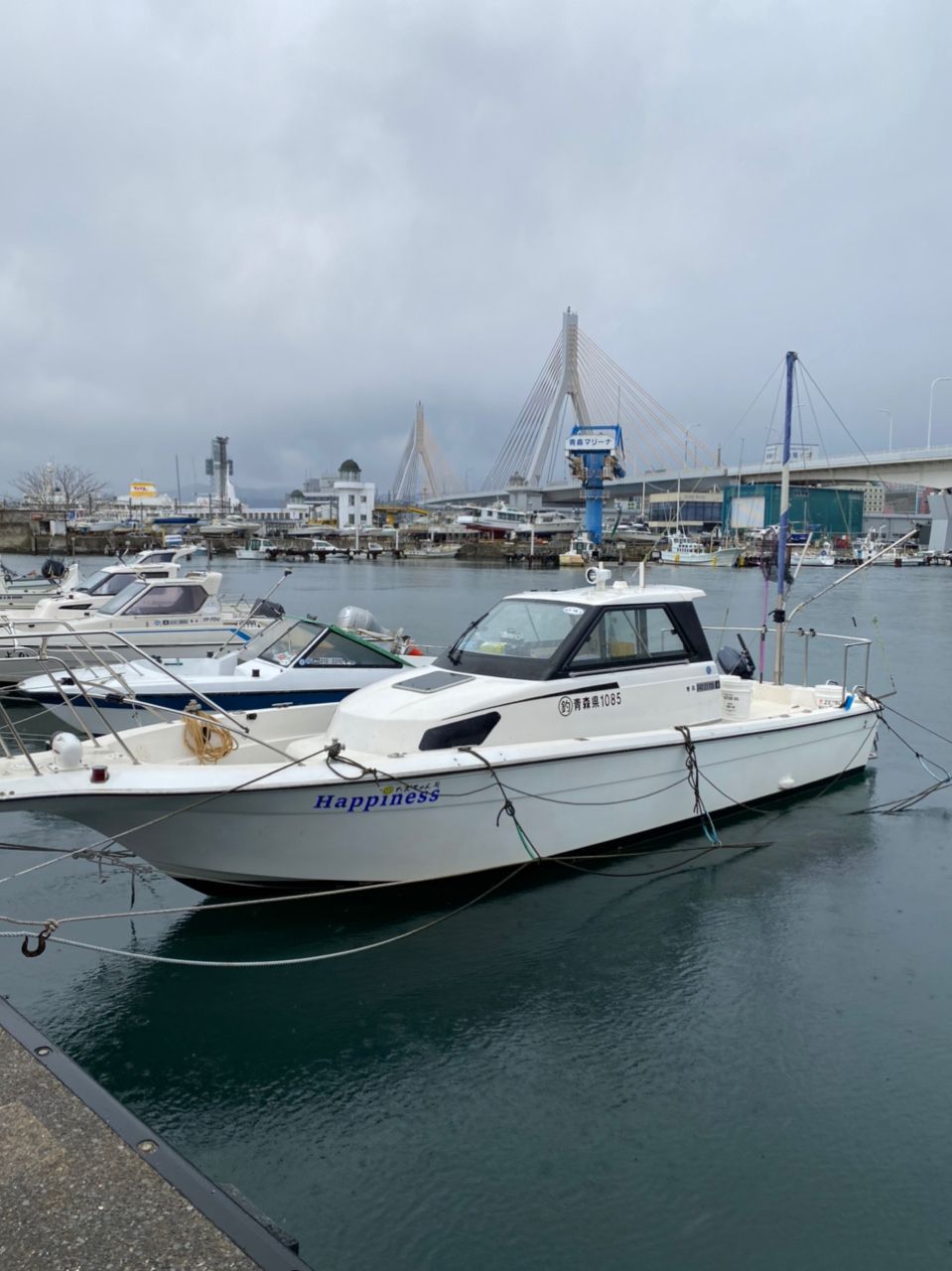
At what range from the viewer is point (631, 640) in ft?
30.5

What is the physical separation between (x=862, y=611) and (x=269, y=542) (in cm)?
7595

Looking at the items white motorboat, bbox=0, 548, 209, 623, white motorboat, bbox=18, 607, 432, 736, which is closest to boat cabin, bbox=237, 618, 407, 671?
white motorboat, bbox=18, 607, 432, 736

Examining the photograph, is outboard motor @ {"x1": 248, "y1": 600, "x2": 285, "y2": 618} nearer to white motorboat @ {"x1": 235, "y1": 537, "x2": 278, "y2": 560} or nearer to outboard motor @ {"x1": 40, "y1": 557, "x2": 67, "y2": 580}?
outboard motor @ {"x1": 40, "y1": 557, "x2": 67, "y2": 580}

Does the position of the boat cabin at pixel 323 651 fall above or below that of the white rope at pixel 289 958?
above

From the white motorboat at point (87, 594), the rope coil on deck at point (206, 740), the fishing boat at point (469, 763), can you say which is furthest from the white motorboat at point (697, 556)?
the rope coil on deck at point (206, 740)

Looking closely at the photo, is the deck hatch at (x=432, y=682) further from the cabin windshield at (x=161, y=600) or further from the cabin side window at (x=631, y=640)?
the cabin windshield at (x=161, y=600)

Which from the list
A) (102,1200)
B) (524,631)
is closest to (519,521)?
(524,631)

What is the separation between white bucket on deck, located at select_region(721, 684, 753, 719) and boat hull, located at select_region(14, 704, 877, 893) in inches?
30.2

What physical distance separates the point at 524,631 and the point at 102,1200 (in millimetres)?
6340

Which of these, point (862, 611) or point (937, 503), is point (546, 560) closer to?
point (937, 503)

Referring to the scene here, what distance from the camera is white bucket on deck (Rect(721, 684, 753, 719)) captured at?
10.1 meters

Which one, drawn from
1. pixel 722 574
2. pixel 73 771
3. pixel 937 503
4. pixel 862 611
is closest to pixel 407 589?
pixel 862 611

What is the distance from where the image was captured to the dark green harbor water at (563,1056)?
4758 mm

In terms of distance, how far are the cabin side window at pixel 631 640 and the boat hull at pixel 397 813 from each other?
2.71 feet
